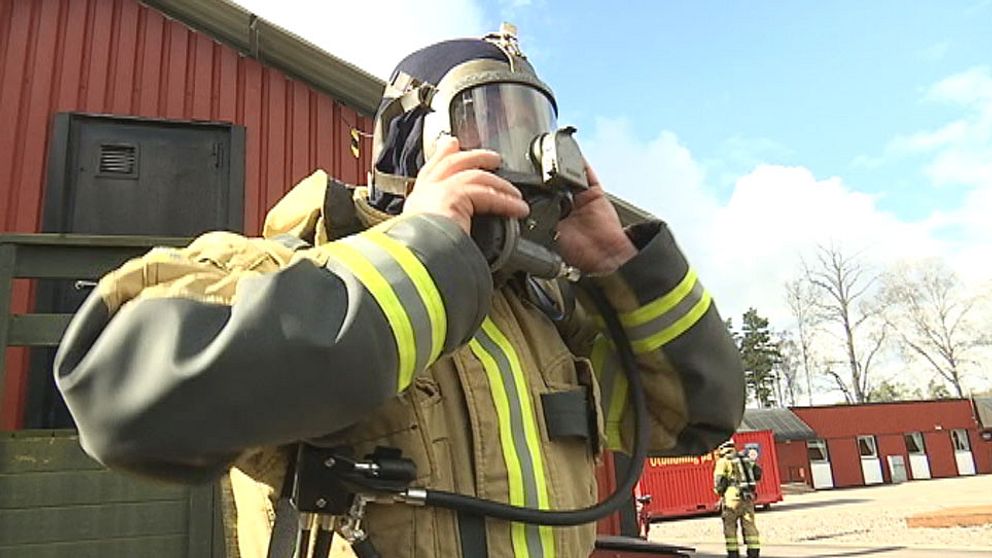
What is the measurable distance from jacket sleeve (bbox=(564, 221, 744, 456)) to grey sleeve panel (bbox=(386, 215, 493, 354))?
54 centimetres

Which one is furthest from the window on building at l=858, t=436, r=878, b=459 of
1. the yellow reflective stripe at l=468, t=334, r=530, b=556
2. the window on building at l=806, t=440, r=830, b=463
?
the yellow reflective stripe at l=468, t=334, r=530, b=556

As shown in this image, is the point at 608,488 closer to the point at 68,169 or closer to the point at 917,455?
the point at 68,169

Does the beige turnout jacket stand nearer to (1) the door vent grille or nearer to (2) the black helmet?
(2) the black helmet

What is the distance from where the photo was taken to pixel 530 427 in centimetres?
124

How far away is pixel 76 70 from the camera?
499cm

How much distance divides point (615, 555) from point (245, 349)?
439 cm

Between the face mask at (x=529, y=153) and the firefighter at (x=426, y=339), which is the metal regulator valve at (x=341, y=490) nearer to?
the firefighter at (x=426, y=339)

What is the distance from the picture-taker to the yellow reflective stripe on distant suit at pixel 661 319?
5.07ft

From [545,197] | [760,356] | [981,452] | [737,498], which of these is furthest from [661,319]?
[760,356]

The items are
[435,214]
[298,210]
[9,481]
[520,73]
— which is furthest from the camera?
[9,481]

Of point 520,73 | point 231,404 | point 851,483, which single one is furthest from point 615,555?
point 851,483

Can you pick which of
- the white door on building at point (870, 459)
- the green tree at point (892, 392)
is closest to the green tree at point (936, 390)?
the green tree at point (892, 392)

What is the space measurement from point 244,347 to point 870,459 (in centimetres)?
4024

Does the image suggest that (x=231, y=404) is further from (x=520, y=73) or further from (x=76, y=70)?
(x=76, y=70)
